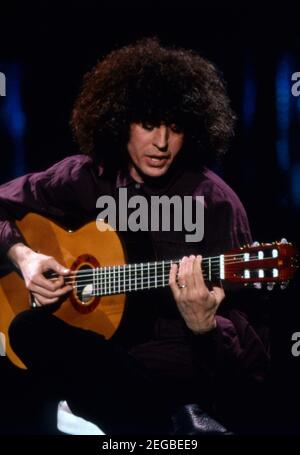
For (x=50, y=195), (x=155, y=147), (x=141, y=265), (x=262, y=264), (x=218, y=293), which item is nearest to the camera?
(x=262, y=264)

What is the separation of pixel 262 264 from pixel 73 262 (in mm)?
730

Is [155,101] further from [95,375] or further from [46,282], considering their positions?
[95,375]

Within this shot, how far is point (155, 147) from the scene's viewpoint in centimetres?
232

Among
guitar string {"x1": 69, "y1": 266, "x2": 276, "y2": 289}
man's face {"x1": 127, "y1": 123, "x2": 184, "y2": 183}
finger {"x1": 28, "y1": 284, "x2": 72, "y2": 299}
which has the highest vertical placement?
man's face {"x1": 127, "y1": 123, "x2": 184, "y2": 183}

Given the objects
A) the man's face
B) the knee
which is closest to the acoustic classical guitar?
the knee

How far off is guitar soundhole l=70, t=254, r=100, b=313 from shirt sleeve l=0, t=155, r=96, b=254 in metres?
0.18

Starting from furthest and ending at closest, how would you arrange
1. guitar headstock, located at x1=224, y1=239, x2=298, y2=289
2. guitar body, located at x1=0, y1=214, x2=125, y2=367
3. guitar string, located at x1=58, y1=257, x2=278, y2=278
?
guitar body, located at x1=0, y1=214, x2=125, y2=367 < guitar string, located at x1=58, y1=257, x2=278, y2=278 < guitar headstock, located at x1=224, y1=239, x2=298, y2=289

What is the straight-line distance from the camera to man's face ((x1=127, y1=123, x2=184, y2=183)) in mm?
2328

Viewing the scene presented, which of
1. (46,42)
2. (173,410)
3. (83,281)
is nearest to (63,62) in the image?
(46,42)

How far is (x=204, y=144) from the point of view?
250 cm

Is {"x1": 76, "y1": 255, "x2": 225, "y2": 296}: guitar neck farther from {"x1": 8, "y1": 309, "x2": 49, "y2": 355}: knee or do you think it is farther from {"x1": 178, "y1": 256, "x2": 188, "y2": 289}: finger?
{"x1": 8, "y1": 309, "x2": 49, "y2": 355}: knee

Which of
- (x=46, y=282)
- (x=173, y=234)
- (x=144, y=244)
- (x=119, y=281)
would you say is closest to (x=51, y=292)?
(x=46, y=282)

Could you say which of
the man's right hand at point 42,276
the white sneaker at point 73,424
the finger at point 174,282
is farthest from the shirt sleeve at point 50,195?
the white sneaker at point 73,424

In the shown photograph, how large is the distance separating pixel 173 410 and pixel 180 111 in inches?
40.2
